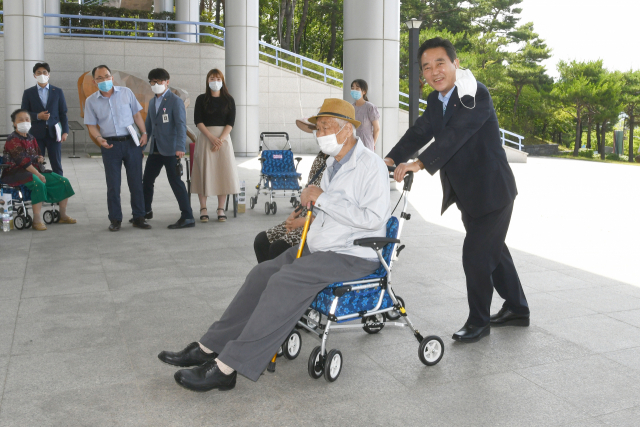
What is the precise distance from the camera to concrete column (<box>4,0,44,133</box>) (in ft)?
56.9

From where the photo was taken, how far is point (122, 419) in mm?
3020

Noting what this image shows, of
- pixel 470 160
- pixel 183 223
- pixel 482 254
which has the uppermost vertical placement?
pixel 470 160

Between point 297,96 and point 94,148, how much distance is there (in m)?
7.12

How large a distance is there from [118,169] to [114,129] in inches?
18.6

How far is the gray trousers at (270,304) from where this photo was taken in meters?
3.19

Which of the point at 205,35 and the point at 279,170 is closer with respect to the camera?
the point at 279,170

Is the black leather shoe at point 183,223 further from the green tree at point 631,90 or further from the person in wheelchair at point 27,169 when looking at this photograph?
the green tree at point 631,90

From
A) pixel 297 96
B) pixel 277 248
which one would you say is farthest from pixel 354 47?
pixel 297 96

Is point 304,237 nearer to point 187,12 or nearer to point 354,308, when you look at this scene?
point 354,308

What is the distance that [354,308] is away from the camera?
3.56m

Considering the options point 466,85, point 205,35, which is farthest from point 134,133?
point 205,35

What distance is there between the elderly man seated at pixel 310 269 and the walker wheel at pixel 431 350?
0.50 metres

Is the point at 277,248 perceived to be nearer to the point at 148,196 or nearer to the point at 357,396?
the point at 357,396

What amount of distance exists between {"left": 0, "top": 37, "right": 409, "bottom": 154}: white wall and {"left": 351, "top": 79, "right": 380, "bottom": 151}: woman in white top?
1383 centimetres
